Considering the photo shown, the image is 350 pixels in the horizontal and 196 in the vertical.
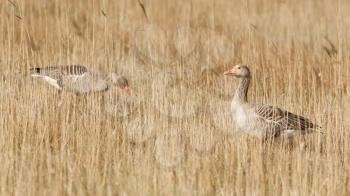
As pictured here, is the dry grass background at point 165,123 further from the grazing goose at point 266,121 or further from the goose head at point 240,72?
the goose head at point 240,72

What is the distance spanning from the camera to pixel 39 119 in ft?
19.4

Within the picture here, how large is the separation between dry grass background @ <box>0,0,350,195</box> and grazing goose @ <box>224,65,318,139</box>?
0.14 meters

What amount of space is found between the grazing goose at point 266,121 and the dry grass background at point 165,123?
14cm

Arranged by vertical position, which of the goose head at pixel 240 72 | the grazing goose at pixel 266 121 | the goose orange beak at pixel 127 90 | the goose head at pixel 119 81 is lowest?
the grazing goose at pixel 266 121

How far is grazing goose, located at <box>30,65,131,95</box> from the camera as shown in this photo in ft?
25.0

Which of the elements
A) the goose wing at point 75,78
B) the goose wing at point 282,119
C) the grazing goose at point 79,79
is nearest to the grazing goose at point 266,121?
the goose wing at point 282,119

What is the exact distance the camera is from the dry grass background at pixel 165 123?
4855 mm

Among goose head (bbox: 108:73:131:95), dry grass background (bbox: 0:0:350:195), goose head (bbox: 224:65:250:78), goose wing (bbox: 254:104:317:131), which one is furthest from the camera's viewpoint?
goose head (bbox: 108:73:131:95)

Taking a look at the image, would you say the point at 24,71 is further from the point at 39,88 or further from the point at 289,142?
the point at 289,142

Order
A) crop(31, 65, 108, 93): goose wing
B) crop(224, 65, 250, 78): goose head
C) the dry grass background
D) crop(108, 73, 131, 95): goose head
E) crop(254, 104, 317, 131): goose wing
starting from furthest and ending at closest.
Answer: crop(108, 73, 131, 95): goose head, crop(31, 65, 108, 93): goose wing, crop(224, 65, 250, 78): goose head, crop(254, 104, 317, 131): goose wing, the dry grass background

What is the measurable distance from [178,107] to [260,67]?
2015 millimetres

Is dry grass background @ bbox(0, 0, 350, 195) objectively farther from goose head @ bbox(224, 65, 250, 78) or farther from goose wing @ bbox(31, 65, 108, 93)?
goose head @ bbox(224, 65, 250, 78)

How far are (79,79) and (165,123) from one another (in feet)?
6.51

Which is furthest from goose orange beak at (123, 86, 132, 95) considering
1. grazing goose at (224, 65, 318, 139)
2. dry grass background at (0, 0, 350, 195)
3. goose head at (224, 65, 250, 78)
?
grazing goose at (224, 65, 318, 139)
